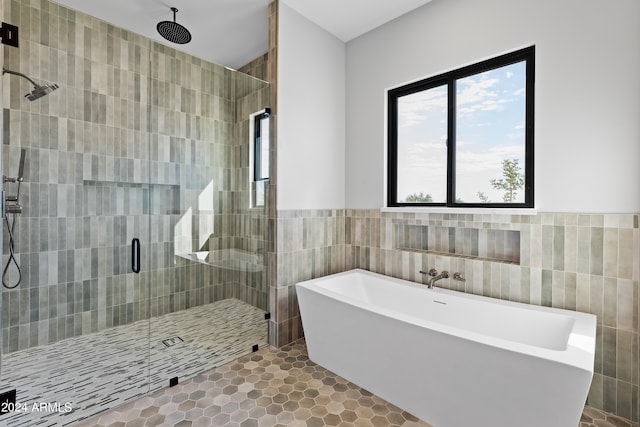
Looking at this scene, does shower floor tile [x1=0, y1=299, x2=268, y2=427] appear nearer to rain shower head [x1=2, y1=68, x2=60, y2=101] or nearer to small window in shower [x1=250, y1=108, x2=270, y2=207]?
small window in shower [x1=250, y1=108, x2=270, y2=207]

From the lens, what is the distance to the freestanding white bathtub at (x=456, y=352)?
1.26m

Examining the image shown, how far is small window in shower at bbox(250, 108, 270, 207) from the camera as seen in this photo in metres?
2.51

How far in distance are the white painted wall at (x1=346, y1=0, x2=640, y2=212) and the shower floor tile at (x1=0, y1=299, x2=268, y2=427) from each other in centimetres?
257

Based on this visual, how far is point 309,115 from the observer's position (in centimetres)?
278

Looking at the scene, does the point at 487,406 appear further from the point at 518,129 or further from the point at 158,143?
the point at 158,143

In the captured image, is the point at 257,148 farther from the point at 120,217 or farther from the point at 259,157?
the point at 120,217

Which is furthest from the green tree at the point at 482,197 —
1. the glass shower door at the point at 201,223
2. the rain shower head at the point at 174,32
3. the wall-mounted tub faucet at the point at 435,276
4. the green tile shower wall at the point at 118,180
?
the rain shower head at the point at 174,32

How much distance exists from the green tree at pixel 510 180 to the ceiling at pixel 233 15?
1.56 m

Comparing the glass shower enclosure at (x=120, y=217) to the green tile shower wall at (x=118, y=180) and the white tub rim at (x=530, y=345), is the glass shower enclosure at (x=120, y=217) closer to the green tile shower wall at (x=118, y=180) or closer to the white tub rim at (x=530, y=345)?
the green tile shower wall at (x=118, y=180)

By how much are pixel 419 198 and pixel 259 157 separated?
1.54 m

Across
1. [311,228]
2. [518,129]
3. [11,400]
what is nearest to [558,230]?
[518,129]

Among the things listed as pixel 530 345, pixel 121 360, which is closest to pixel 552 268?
pixel 530 345

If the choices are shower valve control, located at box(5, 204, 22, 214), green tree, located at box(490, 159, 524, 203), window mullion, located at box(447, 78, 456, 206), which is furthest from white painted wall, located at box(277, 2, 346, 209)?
shower valve control, located at box(5, 204, 22, 214)

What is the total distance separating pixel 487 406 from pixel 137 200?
2.54 metres
